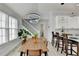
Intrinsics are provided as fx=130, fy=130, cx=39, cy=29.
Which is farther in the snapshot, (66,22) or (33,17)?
(66,22)

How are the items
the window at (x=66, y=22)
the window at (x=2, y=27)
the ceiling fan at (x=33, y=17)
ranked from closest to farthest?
the window at (x=2, y=27) < the ceiling fan at (x=33, y=17) < the window at (x=66, y=22)

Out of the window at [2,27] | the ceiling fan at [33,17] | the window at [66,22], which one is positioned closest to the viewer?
the window at [2,27]

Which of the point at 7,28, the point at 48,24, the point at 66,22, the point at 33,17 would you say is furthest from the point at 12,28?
the point at 66,22

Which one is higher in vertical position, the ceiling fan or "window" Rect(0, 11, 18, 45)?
the ceiling fan

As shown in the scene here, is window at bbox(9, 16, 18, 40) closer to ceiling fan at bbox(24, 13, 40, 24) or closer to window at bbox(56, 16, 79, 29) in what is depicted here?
ceiling fan at bbox(24, 13, 40, 24)

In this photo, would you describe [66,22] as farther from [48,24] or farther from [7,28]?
[7,28]

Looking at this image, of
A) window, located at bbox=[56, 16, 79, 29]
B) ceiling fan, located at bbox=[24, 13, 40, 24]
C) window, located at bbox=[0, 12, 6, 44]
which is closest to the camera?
window, located at bbox=[0, 12, 6, 44]

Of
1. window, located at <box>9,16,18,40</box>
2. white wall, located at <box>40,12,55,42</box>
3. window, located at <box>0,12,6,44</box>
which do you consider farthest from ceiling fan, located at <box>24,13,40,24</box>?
window, located at <box>0,12,6,44</box>

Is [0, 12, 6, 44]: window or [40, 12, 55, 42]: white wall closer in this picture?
[0, 12, 6, 44]: window

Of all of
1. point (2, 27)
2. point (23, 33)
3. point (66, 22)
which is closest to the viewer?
point (2, 27)

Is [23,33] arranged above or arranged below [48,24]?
below

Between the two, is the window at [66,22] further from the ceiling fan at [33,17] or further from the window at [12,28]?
the window at [12,28]

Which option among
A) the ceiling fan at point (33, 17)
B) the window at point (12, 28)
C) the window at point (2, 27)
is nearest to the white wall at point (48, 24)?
the ceiling fan at point (33, 17)

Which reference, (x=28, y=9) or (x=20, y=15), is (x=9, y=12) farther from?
(x=28, y=9)
